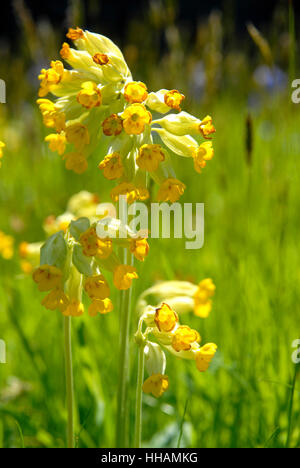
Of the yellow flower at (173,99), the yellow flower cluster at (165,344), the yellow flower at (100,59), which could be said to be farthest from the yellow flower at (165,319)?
the yellow flower at (100,59)

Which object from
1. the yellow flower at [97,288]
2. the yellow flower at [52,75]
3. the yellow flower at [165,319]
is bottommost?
the yellow flower at [165,319]

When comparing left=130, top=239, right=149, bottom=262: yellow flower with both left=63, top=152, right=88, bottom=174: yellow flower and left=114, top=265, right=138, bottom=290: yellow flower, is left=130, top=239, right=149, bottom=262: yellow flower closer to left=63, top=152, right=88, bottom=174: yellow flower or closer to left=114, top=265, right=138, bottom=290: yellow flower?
left=114, top=265, right=138, bottom=290: yellow flower

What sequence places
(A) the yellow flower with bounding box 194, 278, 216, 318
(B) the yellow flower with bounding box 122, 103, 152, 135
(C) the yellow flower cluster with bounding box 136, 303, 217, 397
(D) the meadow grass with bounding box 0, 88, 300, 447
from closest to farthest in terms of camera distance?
(B) the yellow flower with bounding box 122, 103, 152, 135, (C) the yellow flower cluster with bounding box 136, 303, 217, 397, (A) the yellow flower with bounding box 194, 278, 216, 318, (D) the meadow grass with bounding box 0, 88, 300, 447

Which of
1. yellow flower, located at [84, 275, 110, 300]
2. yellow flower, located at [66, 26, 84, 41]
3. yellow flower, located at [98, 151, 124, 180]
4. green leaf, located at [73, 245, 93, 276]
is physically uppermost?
yellow flower, located at [66, 26, 84, 41]

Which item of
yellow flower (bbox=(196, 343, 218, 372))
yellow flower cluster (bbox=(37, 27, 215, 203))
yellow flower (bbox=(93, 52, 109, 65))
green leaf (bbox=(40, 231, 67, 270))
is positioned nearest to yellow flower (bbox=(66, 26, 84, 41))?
yellow flower cluster (bbox=(37, 27, 215, 203))

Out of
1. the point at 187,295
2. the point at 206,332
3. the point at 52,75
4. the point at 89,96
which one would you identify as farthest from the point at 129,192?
the point at 206,332

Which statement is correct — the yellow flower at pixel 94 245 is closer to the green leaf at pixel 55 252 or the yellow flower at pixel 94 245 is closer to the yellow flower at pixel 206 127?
the green leaf at pixel 55 252

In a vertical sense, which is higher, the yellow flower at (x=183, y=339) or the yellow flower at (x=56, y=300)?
the yellow flower at (x=56, y=300)
